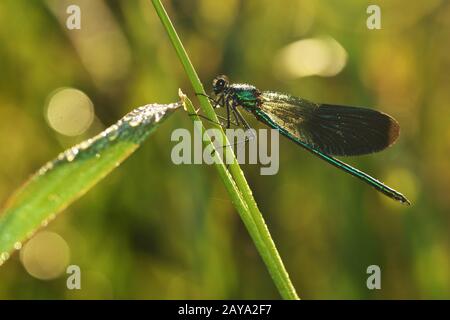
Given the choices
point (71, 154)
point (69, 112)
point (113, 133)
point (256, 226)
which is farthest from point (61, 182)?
point (69, 112)

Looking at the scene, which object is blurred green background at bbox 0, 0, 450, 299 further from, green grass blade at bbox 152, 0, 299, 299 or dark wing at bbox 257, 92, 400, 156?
green grass blade at bbox 152, 0, 299, 299

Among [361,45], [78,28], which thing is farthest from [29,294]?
[361,45]

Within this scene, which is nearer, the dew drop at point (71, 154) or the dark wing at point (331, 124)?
the dew drop at point (71, 154)

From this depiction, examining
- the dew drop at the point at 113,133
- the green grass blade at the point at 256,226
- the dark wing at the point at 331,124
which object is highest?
the dark wing at the point at 331,124

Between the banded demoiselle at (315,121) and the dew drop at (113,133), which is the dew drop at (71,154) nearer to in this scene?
the dew drop at (113,133)

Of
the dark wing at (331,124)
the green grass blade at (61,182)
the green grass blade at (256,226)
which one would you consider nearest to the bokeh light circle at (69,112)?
the dark wing at (331,124)

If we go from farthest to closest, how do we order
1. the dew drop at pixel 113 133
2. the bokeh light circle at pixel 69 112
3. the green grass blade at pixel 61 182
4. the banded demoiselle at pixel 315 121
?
the bokeh light circle at pixel 69 112 < the banded demoiselle at pixel 315 121 < the dew drop at pixel 113 133 < the green grass blade at pixel 61 182

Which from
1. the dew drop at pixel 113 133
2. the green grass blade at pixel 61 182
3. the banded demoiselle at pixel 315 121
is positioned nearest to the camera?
the green grass blade at pixel 61 182
